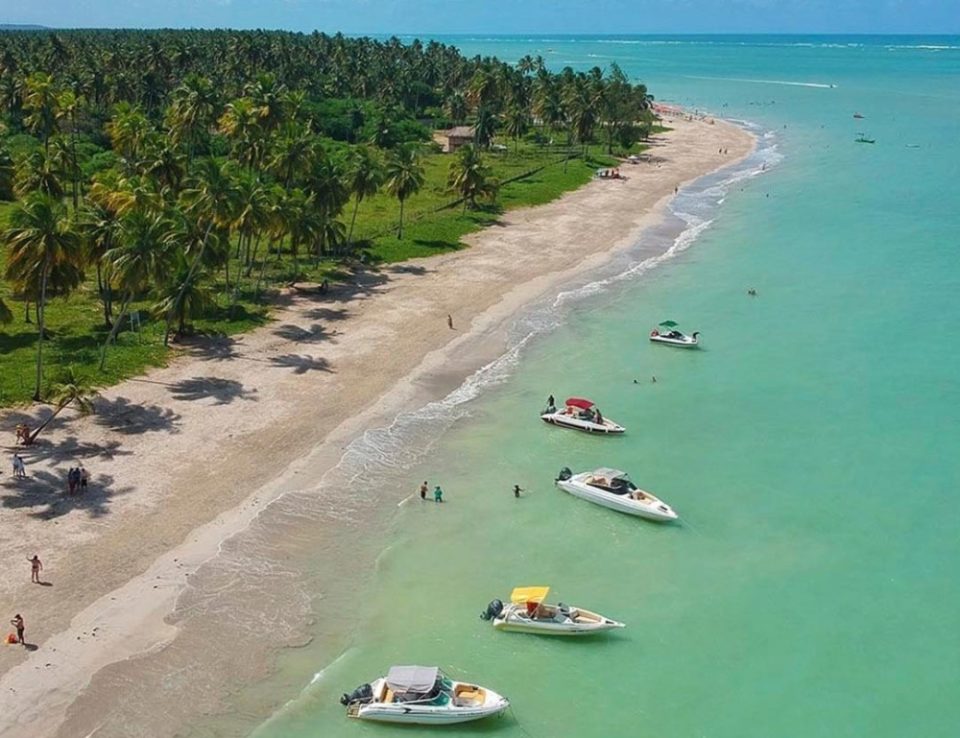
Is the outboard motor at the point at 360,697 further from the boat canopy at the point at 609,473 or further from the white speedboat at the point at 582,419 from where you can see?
the white speedboat at the point at 582,419

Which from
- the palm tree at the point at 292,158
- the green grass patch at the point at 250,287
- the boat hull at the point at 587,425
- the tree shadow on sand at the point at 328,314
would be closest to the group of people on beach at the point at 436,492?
the boat hull at the point at 587,425

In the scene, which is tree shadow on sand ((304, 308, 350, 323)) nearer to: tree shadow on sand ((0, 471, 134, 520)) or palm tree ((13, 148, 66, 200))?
tree shadow on sand ((0, 471, 134, 520))

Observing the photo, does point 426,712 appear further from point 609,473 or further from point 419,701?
point 609,473

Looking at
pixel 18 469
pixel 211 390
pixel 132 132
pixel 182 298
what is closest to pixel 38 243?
pixel 182 298

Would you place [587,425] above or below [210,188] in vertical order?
below

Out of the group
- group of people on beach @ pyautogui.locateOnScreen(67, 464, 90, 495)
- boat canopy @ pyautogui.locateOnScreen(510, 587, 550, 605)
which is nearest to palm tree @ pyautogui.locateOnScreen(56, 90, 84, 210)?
group of people on beach @ pyautogui.locateOnScreen(67, 464, 90, 495)

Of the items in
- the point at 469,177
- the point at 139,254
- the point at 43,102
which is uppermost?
the point at 43,102

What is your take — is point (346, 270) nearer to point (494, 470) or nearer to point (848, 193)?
point (494, 470)
